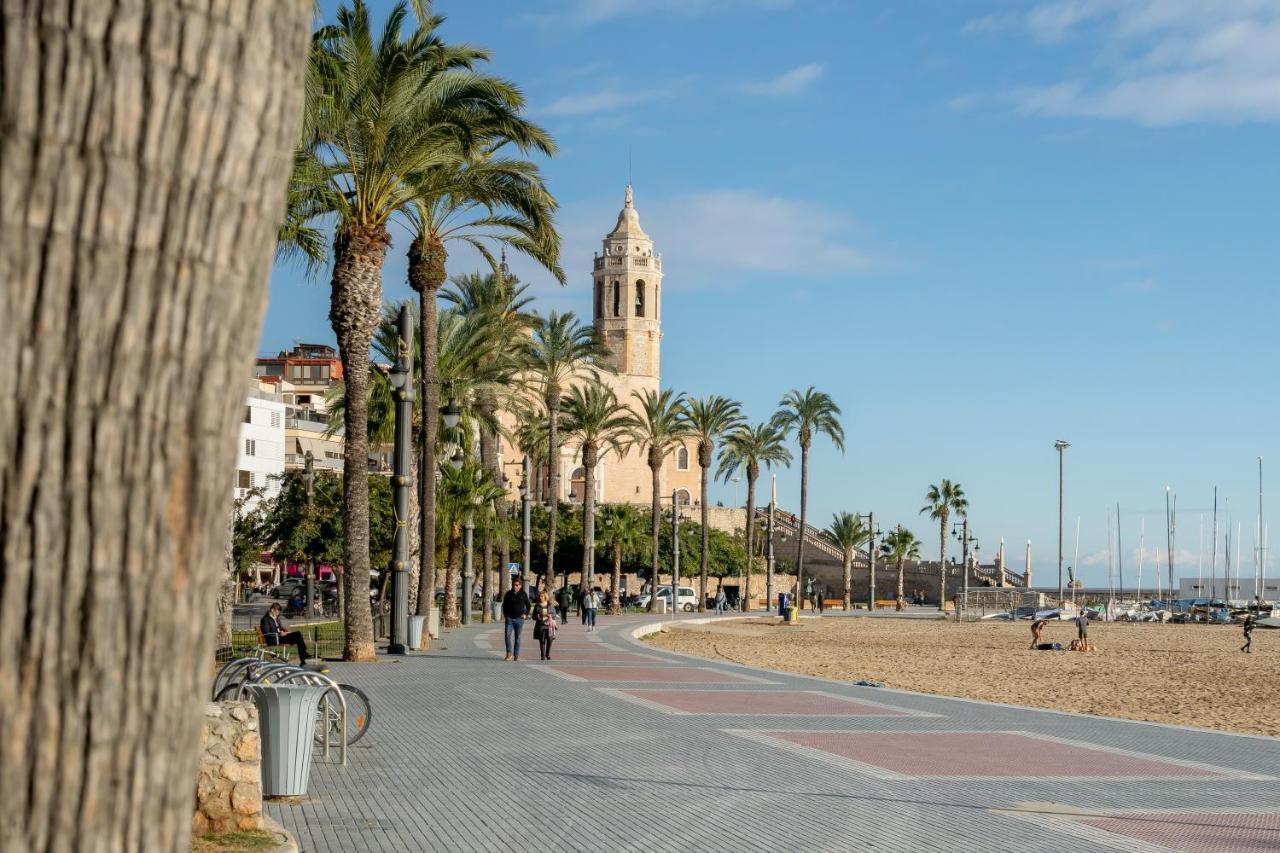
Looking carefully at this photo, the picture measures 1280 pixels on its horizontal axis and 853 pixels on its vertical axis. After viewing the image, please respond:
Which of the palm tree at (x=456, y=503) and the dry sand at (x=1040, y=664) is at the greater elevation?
the palm tree at (x=456, y=503)

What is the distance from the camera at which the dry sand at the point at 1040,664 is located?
78.5 ft

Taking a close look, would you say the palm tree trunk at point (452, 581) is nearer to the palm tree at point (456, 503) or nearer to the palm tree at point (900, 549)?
the palm tree at point (456, 503)

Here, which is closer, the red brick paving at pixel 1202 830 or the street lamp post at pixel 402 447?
the red brick paving at pixel 1202 830

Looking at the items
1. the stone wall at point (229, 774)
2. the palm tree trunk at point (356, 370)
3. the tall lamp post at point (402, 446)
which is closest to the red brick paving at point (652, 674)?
the tall lamp post at point (402, 446)

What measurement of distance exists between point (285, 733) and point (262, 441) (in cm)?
8889

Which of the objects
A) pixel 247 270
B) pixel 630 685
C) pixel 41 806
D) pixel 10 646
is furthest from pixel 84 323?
pixel 630 685

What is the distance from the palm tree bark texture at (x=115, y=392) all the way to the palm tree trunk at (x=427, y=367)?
27.3m

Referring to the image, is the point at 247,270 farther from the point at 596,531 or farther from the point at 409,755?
the point at 596,531

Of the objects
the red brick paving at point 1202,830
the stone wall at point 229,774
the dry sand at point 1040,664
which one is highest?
the stone wall at point 229,774

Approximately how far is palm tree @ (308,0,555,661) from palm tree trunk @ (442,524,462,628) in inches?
698

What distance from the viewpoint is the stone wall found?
8.35 m

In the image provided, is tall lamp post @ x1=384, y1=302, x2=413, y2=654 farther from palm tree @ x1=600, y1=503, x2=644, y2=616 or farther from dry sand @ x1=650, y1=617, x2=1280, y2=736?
palm tree @ x1=600, y1=503, x2=644, y2=616

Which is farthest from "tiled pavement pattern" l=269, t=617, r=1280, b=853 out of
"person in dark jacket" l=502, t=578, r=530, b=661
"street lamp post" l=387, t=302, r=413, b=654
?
"person in dark jacket" l=502, t=578, r=530, b=661

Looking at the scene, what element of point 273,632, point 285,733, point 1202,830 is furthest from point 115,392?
point 273,632
